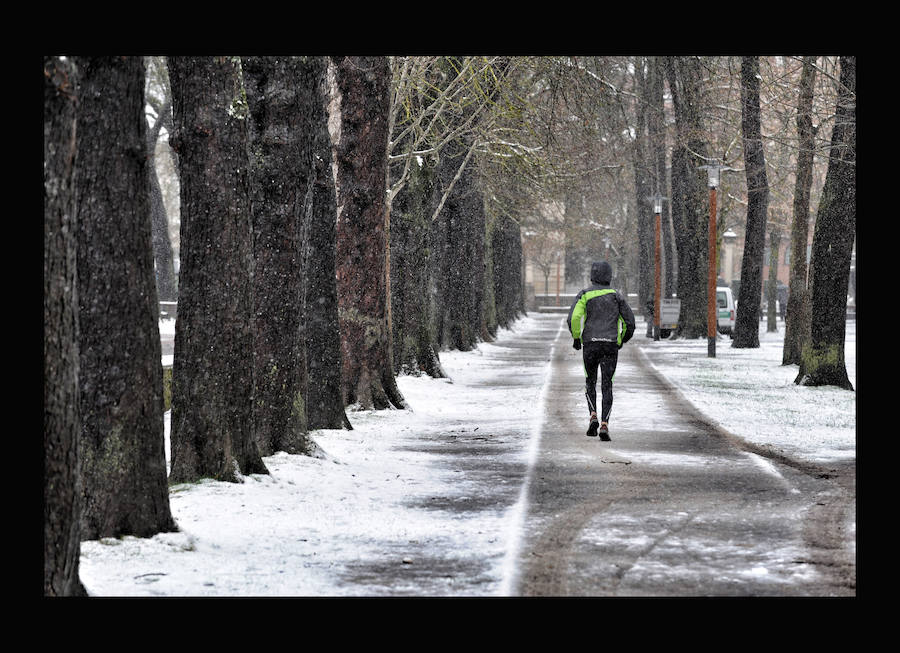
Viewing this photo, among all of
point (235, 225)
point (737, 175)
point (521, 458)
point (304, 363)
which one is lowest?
point (521, 458)

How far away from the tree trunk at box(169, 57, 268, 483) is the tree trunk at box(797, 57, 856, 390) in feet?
40.5

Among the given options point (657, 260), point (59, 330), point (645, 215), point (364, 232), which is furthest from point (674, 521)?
point (645, 215)

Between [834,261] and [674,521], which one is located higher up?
[834,261]

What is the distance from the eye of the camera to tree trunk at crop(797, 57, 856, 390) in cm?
2094

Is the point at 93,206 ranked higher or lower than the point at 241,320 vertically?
higher

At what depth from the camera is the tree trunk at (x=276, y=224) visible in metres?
12.4

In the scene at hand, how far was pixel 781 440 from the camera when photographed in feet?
48.7

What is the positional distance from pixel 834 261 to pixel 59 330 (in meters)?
17.2

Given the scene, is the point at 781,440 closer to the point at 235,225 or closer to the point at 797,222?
the point at 235,225

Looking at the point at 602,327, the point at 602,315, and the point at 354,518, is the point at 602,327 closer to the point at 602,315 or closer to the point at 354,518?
the point at 602,315

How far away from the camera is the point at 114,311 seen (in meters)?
8.47

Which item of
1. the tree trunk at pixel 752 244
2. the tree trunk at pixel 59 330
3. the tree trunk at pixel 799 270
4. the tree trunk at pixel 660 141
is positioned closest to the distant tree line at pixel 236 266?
the tree trunk at pixel 59 330

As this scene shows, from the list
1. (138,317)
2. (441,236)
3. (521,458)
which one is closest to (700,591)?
(138,317)

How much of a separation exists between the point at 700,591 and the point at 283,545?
2.75 meters
